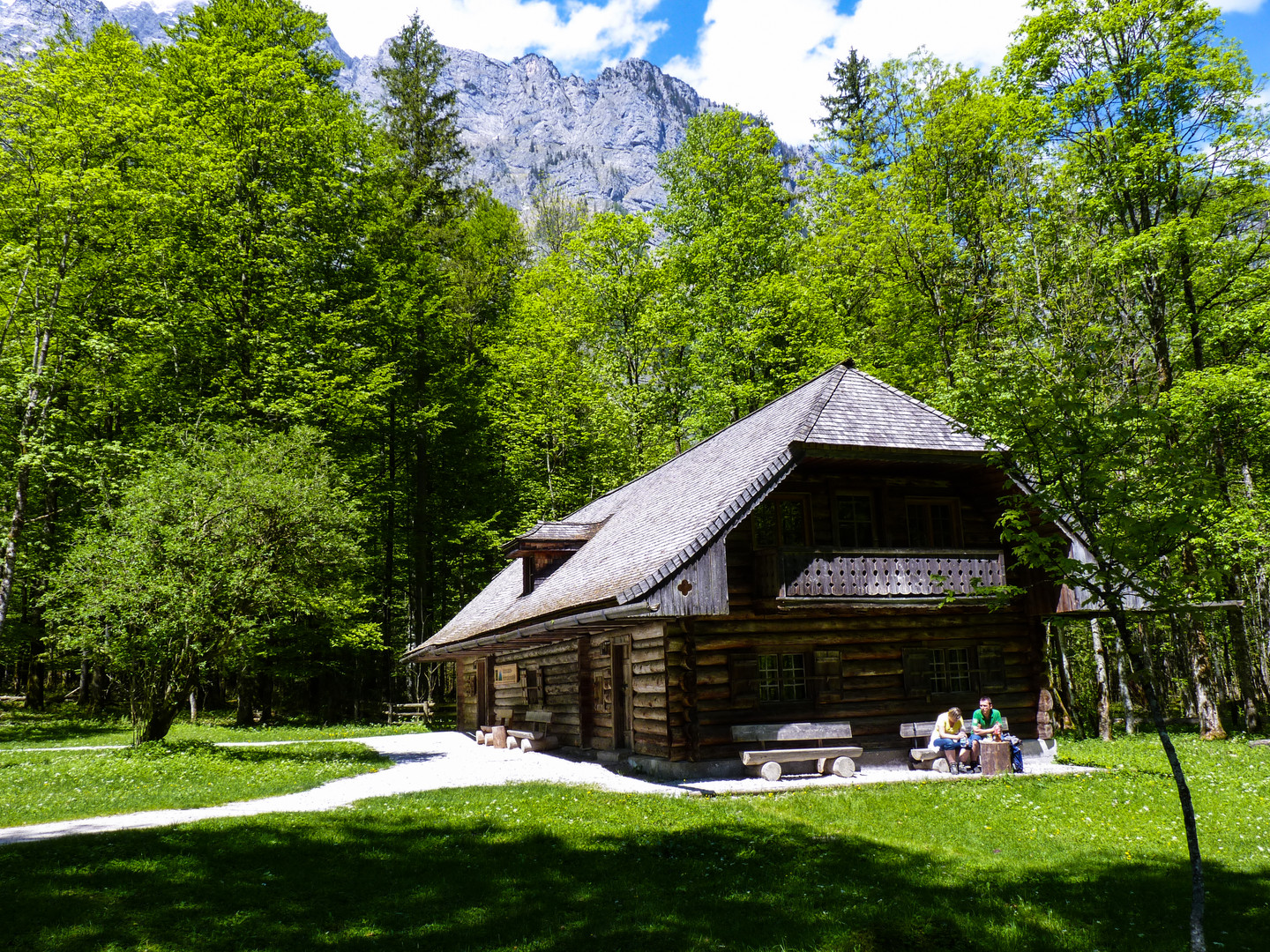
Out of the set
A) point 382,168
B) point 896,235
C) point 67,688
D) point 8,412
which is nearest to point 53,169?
point 8,412

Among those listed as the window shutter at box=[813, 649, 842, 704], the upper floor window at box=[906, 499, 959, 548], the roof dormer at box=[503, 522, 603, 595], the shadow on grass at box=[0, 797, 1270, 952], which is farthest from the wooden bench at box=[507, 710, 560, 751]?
the shadow on grass at box=[0, 797, 1270, 952]

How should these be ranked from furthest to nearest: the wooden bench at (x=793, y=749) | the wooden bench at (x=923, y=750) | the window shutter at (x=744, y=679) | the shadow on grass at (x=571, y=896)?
the wooden bench at (x=923, y=750) → the window shutter at (x=744, y=679) → the wooden bench at (x=793, y=749) → the shadow on grass at (x=571, y=896)

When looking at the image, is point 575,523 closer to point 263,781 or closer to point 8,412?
point 263,781

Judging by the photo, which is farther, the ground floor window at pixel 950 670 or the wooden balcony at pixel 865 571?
the ground floor window at pixel 950 670

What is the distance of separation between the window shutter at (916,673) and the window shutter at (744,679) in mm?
3811

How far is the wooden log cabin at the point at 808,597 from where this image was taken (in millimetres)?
15703

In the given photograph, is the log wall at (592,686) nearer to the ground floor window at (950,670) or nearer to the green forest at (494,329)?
the green forest at (494,329)

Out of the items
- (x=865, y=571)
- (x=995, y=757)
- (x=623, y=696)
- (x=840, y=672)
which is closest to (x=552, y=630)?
(x=623, y=696)

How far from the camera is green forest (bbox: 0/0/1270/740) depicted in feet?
59.4

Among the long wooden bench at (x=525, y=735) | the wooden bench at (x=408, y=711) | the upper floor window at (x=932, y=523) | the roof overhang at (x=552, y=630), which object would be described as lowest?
the wooden bench at (x=408, y=711)

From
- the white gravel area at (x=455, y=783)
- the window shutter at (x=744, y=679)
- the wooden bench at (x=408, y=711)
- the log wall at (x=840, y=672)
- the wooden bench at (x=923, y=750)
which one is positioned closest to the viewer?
the white gravel area at (x=455, y=783)

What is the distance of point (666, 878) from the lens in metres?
8.50

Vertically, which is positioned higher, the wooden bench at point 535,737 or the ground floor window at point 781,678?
the ground floor window at point 781,678

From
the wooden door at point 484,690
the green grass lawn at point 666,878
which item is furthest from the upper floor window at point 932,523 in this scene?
the wooden door at point 484,690
